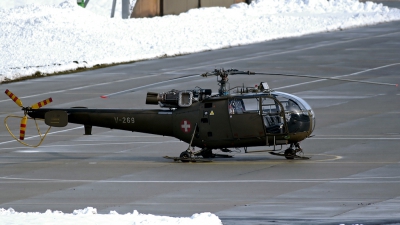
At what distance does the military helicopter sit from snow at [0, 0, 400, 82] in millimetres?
24949

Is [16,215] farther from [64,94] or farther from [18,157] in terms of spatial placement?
[64,94]

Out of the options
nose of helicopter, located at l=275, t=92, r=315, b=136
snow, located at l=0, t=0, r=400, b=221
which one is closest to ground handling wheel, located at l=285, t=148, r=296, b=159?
nose of helicopter, located at l=275, t=92, r=315, b=136

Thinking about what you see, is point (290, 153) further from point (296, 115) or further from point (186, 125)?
point (186, 125)

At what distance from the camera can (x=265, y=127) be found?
74.7 feet

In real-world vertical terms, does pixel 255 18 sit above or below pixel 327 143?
above

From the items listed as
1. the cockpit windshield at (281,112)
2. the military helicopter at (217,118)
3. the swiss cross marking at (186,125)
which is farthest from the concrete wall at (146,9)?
the cockpit windshield at (281,112)

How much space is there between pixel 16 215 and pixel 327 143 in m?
13.3

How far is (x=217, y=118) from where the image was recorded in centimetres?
2308

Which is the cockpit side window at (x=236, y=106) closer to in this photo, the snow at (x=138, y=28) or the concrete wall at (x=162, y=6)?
the snow at (x=138, y=28)

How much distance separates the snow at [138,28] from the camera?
173 feet

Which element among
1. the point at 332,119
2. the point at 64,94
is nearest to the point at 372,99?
the point at 332,119

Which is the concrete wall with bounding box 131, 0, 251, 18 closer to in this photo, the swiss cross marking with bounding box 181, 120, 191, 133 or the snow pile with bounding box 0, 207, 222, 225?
the swiss cross marking with bounding box 181, 120, 191, 133

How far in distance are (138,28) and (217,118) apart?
3880 cm

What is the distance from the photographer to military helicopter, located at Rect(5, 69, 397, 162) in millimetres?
22703
